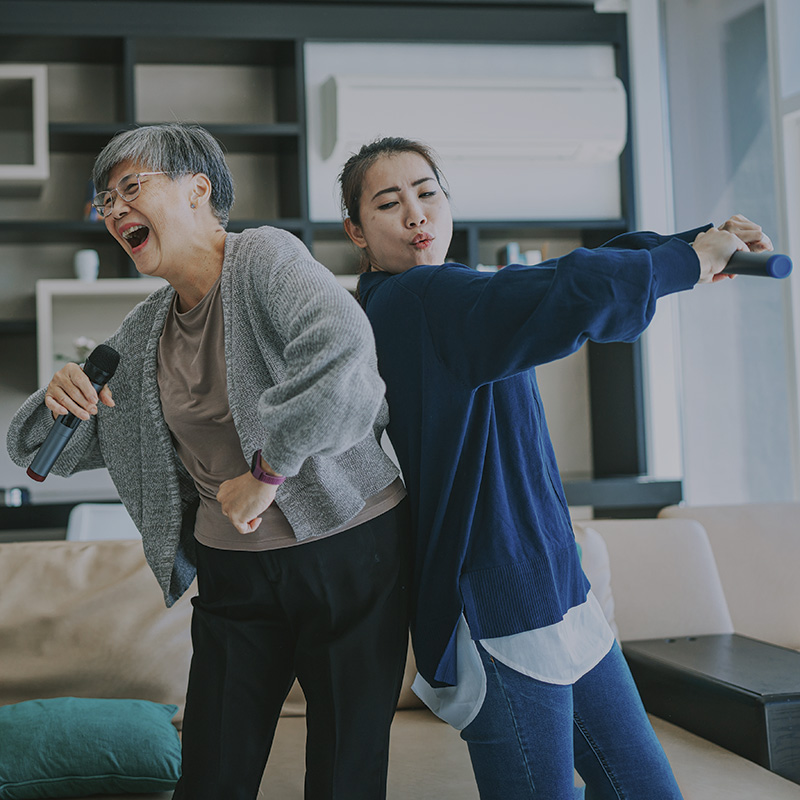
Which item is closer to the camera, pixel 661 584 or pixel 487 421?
pixel 487 421

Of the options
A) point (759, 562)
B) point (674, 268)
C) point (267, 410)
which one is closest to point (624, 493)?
point (759, 562)

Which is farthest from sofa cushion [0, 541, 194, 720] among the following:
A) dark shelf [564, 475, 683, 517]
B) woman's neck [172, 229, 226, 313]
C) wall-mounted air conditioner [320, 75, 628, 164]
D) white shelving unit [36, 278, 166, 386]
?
wall-mounted air conditioner [320, 75, 628, 164]

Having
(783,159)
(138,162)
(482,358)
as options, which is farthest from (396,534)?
(783,159)

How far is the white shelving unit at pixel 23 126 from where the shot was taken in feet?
13.1

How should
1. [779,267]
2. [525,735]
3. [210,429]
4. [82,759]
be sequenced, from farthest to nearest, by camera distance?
[82,759] < [210,429] < [525,735] < [779,267]

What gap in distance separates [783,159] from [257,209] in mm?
2357

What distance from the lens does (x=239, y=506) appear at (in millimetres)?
1078

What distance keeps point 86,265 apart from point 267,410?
3.39 meters

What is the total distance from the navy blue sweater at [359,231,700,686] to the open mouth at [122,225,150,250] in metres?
0.31

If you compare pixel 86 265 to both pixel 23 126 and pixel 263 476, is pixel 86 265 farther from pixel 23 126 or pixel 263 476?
pixel 263 476

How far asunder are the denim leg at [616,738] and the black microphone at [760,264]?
1.75 feet

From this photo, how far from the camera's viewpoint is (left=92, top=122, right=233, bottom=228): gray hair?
1.23 metres

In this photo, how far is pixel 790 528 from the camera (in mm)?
2602

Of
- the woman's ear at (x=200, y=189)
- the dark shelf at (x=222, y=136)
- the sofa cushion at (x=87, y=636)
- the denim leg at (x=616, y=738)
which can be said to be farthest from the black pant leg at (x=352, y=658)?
the dark shelf at (x=222, y=136)
